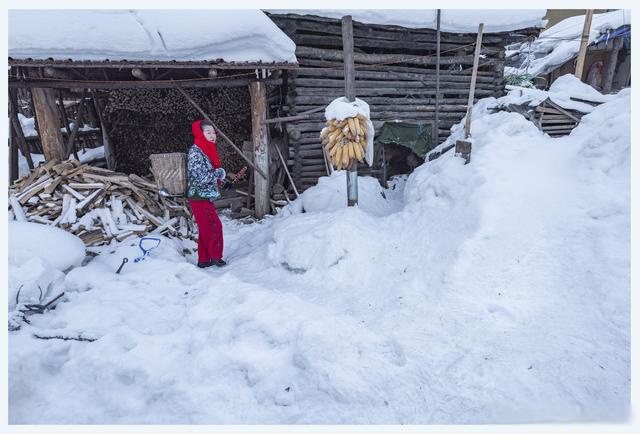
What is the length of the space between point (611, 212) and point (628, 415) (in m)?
2.47

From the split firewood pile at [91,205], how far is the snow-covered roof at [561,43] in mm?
16339

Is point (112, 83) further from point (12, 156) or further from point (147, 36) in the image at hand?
point (12, 156)

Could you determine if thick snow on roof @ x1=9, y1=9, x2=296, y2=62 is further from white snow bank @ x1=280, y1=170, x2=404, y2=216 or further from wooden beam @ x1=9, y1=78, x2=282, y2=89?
white snow bank @ x1=280, y1=170, x2=404, y2=216

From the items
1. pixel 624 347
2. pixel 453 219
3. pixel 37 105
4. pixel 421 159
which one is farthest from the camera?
pixel 421 159

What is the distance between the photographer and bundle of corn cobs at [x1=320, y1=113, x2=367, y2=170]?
5270 millimetres

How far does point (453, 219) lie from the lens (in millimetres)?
4918

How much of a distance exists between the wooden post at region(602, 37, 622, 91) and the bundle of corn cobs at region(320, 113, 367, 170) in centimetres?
1602

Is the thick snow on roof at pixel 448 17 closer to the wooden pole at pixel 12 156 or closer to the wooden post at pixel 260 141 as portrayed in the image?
the wooden post at pixel 260 141

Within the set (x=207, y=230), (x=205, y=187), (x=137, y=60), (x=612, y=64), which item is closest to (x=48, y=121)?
(x=137, y=60)

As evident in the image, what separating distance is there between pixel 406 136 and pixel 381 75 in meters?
1.75

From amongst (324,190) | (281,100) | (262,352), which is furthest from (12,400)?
(281,100)

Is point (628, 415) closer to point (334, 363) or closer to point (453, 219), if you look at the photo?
point (334, 363)

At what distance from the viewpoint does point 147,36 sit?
19.3 ft

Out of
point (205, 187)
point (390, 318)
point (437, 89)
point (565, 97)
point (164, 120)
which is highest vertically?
point (437, 89)
